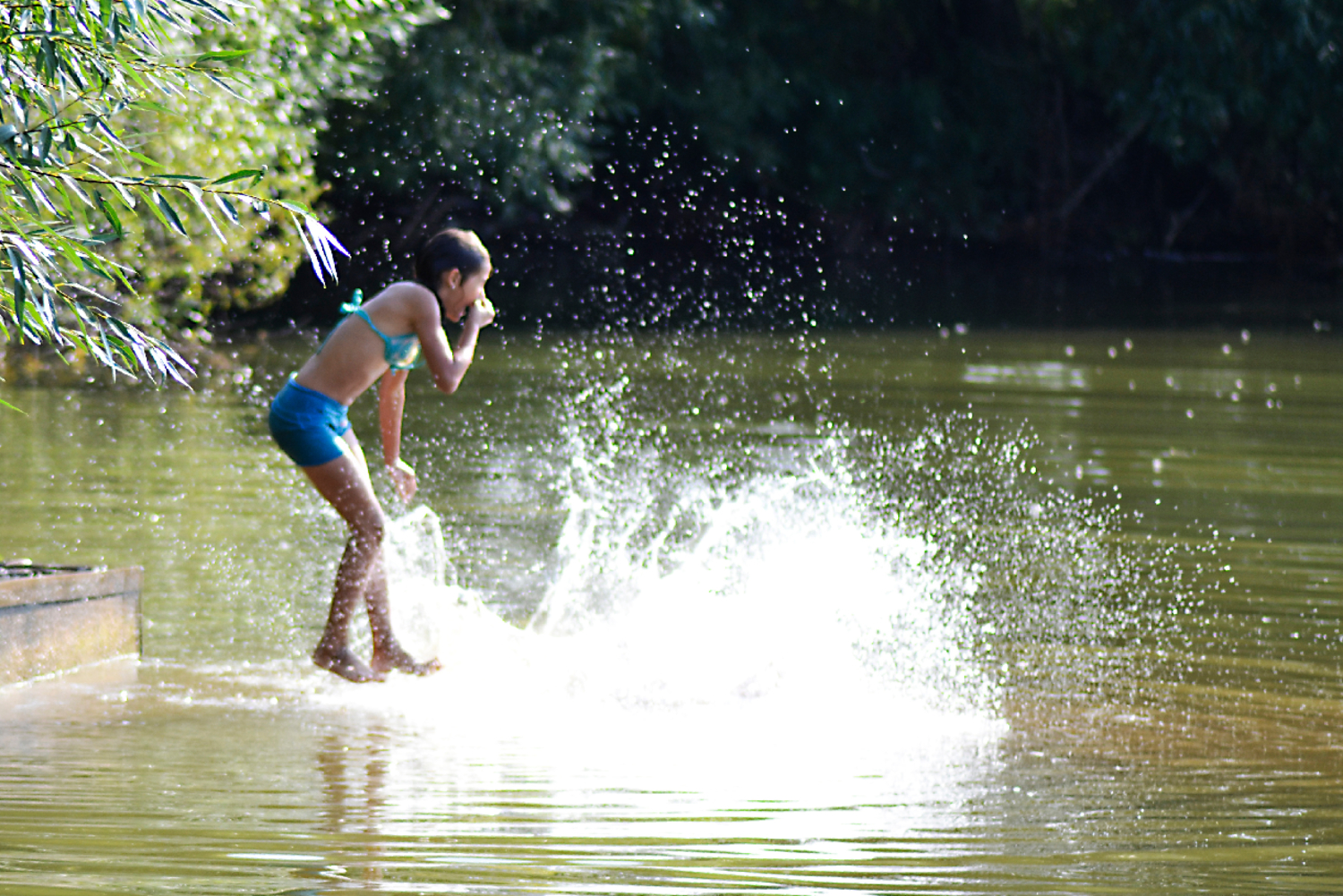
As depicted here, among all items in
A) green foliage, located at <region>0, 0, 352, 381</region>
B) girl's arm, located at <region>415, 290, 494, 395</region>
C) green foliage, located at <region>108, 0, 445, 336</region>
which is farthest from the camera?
green foliage, located at <region>108, 0, 445, 336</region>

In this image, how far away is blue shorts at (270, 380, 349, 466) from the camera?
6336 mm

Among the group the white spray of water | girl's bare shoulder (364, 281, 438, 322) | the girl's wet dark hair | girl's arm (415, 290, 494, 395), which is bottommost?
the white spray of water

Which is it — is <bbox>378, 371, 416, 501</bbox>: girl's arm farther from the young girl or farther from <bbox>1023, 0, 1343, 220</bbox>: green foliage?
<bbox>1023, 0, 1343, 220</bbox>: green foliage

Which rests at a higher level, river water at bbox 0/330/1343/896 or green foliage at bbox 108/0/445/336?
green foliage at bbox 108/0/445/336

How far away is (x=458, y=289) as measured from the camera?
6418 millimetres

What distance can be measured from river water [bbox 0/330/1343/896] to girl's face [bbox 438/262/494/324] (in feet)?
4.36

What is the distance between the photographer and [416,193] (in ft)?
92.0

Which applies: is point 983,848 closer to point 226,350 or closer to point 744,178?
point 226,350

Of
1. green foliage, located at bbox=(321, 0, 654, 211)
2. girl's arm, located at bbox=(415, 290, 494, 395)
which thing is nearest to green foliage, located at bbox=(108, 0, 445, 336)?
green foliage, located at bbox=(321, 0, 654, 211)

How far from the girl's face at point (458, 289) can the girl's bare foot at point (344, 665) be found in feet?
3.82

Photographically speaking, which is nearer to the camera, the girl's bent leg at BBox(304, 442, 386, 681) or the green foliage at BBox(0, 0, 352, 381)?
the green foliage at BBox(0, 0, 352, 381)

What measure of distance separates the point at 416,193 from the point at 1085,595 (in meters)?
20.8

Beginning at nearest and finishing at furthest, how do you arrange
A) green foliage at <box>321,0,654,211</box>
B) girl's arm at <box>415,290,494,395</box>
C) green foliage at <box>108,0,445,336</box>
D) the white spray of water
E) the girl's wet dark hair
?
girl's arm at <box>415,290,494,395</box> → the girl's wet dark hair → the white spray of water → green foliage at <box>108,0,445,336</box> → green foliage at <box>321,0,654,211</box>

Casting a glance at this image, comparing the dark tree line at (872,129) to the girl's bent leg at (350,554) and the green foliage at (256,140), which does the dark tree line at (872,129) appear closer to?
the green foliage at (256,140)
